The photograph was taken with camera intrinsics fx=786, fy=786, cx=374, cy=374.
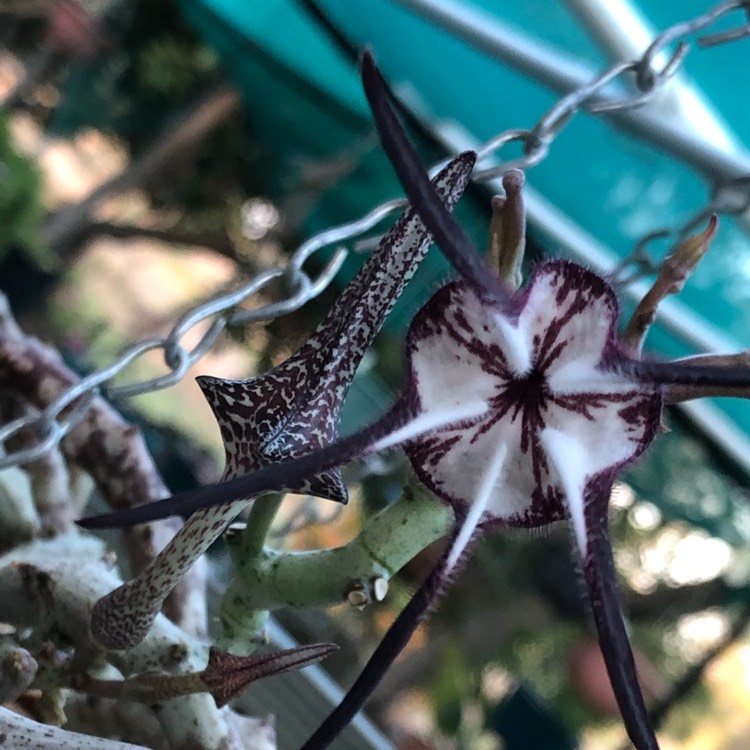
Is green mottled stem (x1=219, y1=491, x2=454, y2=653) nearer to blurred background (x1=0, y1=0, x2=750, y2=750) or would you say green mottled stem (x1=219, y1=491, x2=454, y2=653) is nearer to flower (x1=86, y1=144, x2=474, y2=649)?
flower (x1=86, y1=144, x2=474, y2=649)

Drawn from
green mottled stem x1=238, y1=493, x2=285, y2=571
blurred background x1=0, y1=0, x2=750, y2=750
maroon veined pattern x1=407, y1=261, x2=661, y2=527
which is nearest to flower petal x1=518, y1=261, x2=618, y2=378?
maroon veined pattern x1=407, y1=261, x2=661, y2=527

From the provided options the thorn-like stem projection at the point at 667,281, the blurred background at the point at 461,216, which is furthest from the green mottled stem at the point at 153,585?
the blurred background at the point at 461,216

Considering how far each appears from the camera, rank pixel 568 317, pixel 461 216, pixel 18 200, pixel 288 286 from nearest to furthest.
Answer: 1. pixel 568 317
2. pixel 288 286
3. pixel 461 216
4. pixel 18 200

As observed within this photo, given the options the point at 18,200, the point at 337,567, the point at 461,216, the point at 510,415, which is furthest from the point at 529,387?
the point at 18,200

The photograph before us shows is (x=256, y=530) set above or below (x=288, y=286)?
below

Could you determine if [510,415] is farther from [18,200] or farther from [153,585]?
[18,200]

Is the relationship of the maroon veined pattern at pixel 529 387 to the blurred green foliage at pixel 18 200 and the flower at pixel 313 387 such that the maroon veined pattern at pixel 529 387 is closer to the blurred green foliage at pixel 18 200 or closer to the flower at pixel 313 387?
the flower at pixel 313 387
